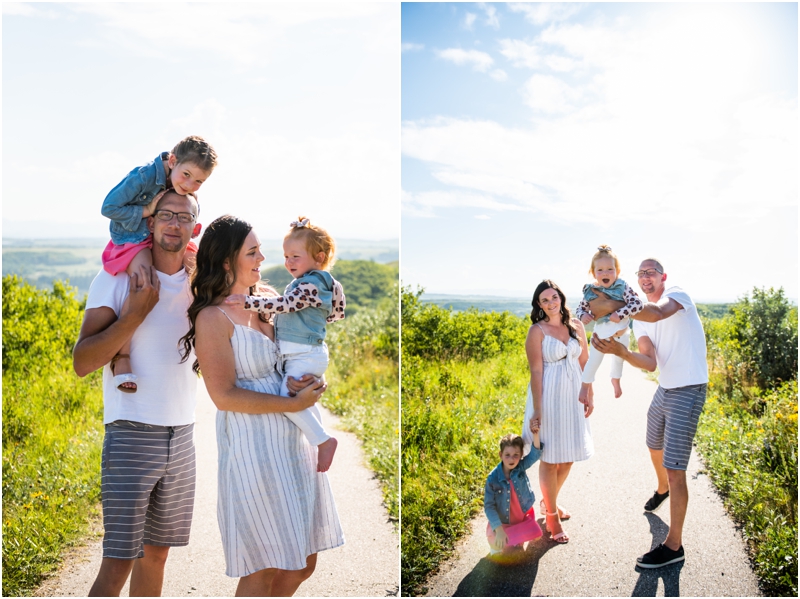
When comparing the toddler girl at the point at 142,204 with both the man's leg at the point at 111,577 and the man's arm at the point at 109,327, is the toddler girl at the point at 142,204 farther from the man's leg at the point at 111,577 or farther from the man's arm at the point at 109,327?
the man's leg at the point at 111,577

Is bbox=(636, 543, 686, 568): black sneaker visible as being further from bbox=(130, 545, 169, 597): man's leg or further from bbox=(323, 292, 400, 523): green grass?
bbox=(130, 545, 169, 597): man's leg

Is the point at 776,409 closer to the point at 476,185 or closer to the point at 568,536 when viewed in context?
the point at 568,536

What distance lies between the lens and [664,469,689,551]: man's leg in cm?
321

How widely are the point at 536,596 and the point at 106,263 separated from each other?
8.68 ft

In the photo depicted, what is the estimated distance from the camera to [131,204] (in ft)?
7.92

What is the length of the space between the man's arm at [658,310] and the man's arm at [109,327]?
2.31 metres

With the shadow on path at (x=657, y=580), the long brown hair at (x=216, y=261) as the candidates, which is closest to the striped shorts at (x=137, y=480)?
the long brown hair at (x=216, y=261)

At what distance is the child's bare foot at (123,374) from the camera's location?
228 cm

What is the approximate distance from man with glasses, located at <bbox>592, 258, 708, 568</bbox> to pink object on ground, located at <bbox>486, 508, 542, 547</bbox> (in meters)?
0.56

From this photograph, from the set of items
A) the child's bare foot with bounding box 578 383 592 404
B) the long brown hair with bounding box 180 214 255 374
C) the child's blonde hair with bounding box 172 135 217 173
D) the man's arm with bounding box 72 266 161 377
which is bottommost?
the child's bare foot with bounding box 578 383 592 404

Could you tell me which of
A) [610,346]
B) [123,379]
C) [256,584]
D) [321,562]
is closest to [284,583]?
[256,584]

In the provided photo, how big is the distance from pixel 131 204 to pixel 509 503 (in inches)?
96.2

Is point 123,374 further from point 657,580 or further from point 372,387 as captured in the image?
point 372,387

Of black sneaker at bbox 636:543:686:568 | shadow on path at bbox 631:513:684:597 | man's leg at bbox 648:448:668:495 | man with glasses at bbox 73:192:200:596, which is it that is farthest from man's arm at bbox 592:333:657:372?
man with glasses at bbox 73:192:200:596
